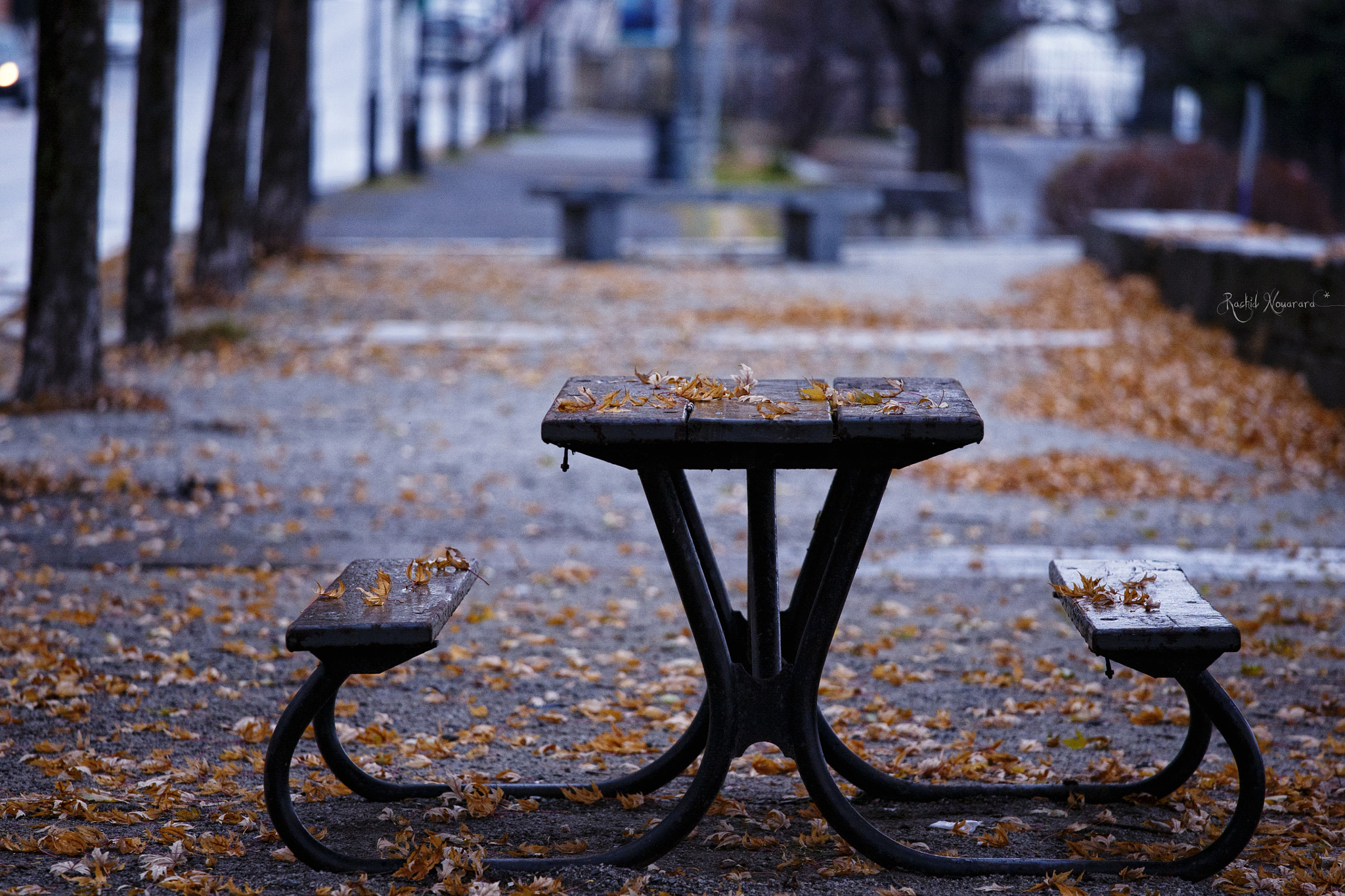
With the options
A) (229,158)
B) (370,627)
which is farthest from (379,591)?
(229,158)

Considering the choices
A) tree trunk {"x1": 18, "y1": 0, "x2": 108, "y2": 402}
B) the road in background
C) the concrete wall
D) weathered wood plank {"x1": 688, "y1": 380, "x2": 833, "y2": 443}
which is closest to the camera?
weathered wood plank {"x1": 688, "y1": 380, "x2": 833, "y2": 443}

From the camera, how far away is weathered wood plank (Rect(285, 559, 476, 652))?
314 centimetres

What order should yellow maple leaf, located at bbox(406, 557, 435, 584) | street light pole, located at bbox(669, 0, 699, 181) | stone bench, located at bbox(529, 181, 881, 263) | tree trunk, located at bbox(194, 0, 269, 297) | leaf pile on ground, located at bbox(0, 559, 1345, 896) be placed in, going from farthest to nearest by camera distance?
street light pole, located at bbox(669, 0, 699, 181), stone bench, located at bbox(529, 181, 881, 263), tree trunk, located at bbox(194, 0, 269, 297), yellow maple leaf, located at bbox(406, 557, 435, 584), leaf pile on ground, located at bbox(0, 559, 1345, 896)

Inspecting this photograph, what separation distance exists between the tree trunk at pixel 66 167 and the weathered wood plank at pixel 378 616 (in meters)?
5.47

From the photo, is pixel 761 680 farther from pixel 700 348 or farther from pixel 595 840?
pixel 700 348

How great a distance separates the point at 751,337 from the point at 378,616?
845cm

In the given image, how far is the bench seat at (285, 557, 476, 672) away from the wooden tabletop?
511 mm

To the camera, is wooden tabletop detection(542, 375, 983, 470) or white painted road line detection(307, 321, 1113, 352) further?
white painted road line detection(307, 321, 1113, 352)

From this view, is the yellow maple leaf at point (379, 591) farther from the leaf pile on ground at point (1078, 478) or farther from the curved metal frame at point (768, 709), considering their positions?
the leaf pile on ground at point (1078, 478)

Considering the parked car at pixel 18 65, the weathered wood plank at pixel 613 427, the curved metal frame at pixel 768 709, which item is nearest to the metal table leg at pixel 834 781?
the curved metal frame at pixel 768 709

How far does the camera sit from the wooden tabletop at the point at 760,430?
9.98ft

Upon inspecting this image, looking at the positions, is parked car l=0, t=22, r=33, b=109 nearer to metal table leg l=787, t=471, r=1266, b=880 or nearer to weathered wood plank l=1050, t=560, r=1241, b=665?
metal table leg l=787, t=471, r=1266, b=880

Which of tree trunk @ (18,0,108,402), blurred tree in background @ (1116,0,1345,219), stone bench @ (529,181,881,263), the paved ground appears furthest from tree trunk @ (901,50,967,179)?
tree trunk @ (18,0,108,402)

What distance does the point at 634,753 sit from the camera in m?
4.14
